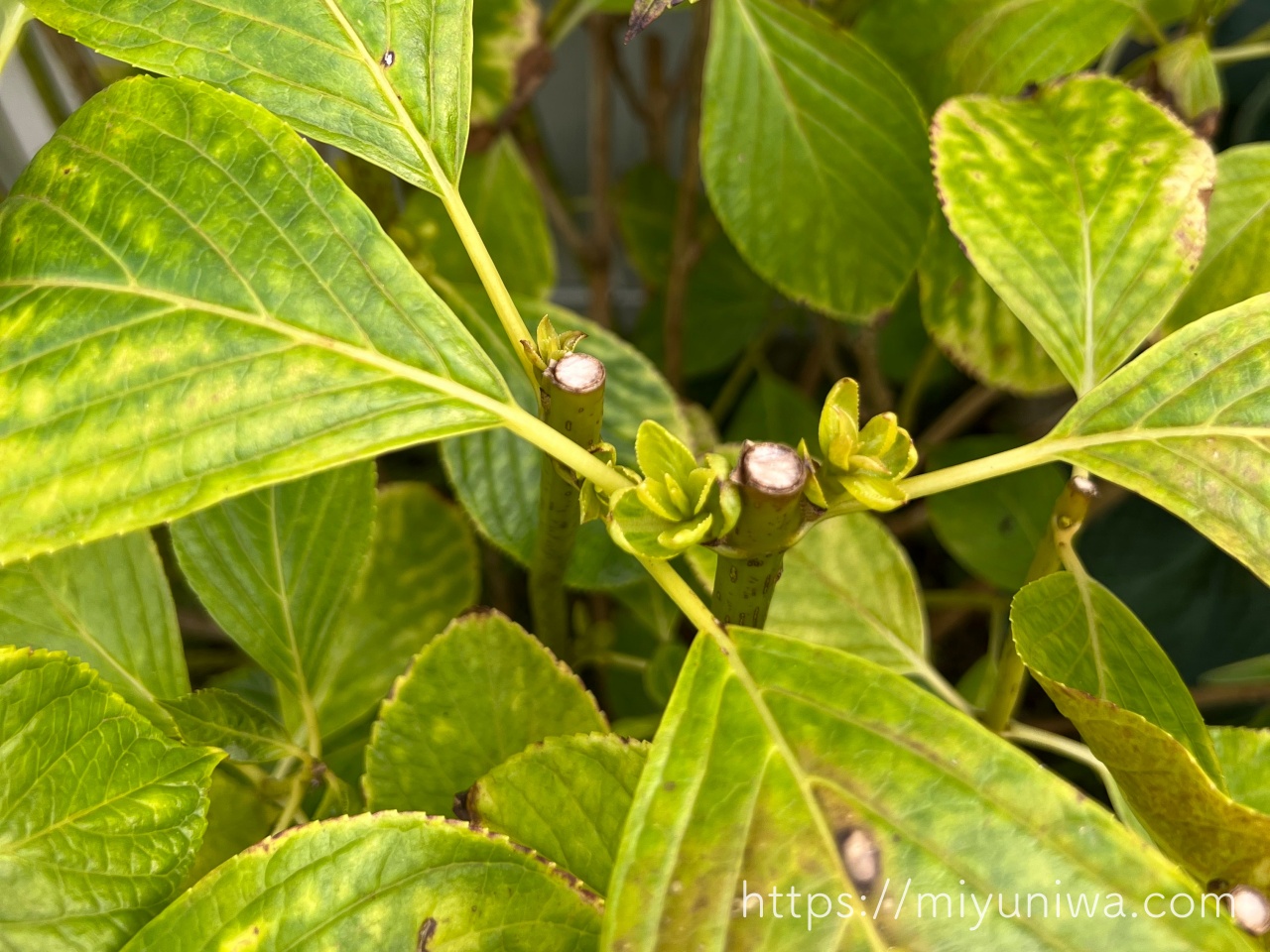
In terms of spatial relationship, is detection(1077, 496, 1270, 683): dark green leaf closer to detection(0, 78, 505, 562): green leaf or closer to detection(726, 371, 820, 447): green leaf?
detection(726, 371, 820, 447): green leaf

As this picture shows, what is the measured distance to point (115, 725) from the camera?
0.92 feet

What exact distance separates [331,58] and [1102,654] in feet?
1.07

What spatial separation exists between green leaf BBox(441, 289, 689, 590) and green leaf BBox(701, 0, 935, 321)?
0.30 ft

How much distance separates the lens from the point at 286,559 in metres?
0.40

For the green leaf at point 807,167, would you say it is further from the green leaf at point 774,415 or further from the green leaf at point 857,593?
the green leaf at point 774,415

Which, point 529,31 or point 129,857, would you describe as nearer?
point 129,857

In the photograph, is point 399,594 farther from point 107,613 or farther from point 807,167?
point 807,167

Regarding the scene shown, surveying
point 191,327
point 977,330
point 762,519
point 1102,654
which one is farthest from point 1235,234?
point 191,327

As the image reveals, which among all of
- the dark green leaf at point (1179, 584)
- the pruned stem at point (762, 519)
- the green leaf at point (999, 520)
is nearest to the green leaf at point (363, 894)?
the pruned stem at point (762, 519)

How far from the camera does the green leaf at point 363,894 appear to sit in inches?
10.1

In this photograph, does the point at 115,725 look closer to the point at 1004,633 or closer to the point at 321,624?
the point at 321,624

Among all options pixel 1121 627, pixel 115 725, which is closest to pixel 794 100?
pixel 1121 627

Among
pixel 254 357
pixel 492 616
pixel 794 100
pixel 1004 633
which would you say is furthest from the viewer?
pixel 1004 633

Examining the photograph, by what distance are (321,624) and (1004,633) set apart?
1.77ft
